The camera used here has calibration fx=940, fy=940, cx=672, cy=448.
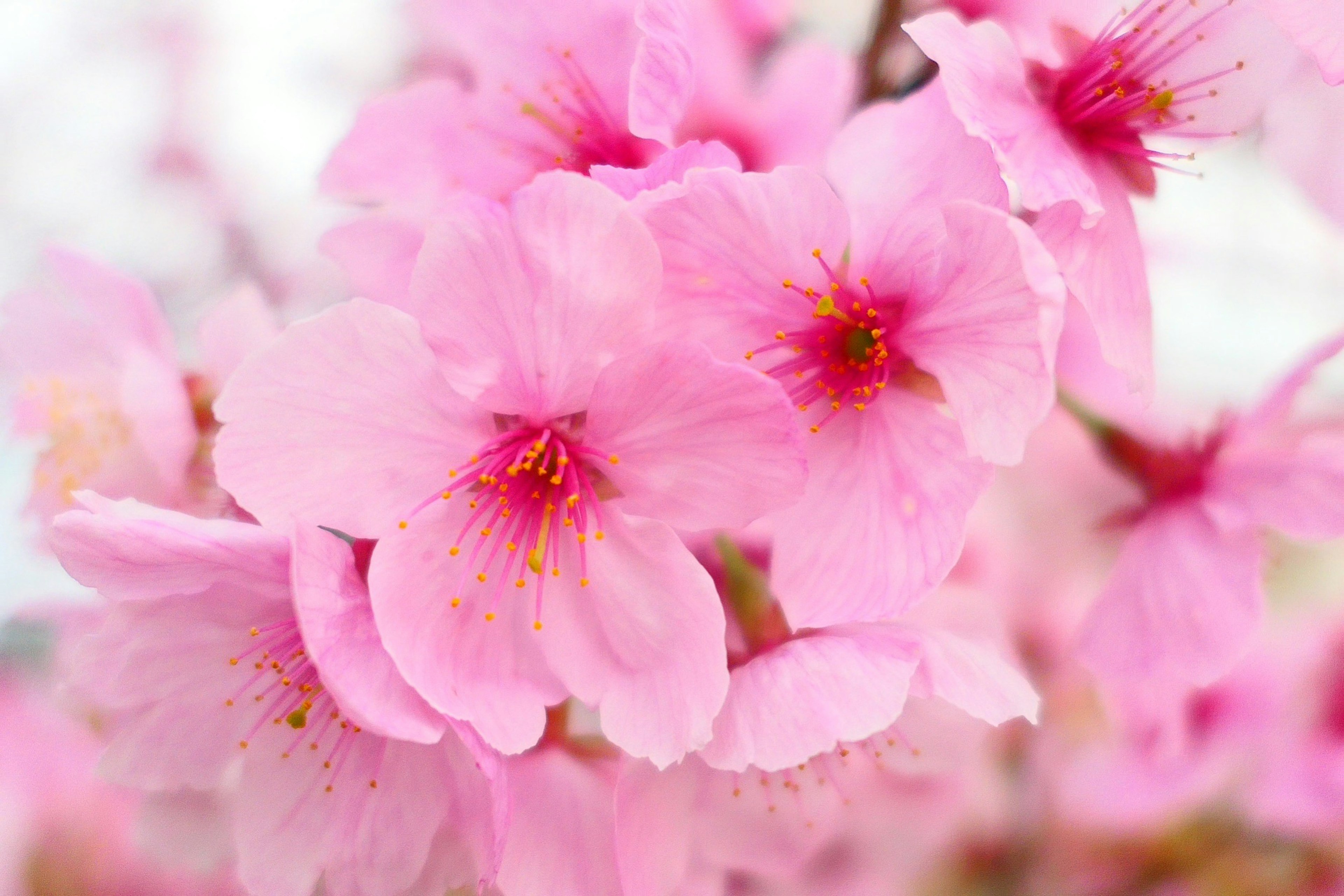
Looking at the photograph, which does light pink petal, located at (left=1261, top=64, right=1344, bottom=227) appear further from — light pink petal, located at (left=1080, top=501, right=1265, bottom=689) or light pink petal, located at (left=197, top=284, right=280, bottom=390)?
light pink petal, located at (left=197, top=284, right=280, bottom=390)

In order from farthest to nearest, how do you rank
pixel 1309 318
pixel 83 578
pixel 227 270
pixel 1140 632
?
pixel 1309 318 → pixel 227 270 → pixel 1140 632 → pixel 83 578

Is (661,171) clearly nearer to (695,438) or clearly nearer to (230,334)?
(695,438)

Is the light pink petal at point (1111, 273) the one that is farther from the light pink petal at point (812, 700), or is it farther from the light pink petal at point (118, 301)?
the light pink petal at point (118, 301)

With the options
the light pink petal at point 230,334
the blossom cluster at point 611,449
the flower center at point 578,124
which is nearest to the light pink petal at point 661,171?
the blossom cluster at point 611,449

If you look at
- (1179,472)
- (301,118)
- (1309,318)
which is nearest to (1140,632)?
(1179,472)

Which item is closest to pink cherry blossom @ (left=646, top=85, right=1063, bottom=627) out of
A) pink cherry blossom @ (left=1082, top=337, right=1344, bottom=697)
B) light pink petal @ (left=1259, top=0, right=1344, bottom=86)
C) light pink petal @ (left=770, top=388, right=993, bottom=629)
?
light pink petal @ (left=770, top=388, right=993, bottom=629)

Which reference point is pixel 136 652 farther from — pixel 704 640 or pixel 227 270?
pixel 227 270

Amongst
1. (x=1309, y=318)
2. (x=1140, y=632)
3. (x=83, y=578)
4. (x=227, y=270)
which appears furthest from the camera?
(x=1309, y=318)
